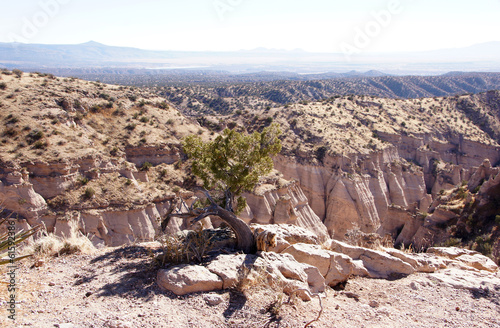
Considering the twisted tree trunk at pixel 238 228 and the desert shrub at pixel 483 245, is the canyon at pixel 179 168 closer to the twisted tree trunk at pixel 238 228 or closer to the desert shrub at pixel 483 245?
the desert shrub at pixel 483 245

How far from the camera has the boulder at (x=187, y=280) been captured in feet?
24.8

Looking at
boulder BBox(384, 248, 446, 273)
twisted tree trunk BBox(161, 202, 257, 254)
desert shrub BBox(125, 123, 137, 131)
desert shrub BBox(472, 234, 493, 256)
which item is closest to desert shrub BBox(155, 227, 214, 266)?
twisted tree trunk BBox(161, 202, 257, 254)

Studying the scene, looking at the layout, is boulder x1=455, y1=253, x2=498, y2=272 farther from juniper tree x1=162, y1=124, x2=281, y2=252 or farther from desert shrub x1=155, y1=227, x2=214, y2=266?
desert shrub x1=155, y1=227, x2=214, y2=266

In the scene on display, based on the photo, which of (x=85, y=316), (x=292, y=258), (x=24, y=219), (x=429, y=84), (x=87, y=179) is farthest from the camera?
(x=429, y=84)

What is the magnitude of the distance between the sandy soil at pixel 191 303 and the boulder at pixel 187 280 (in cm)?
20

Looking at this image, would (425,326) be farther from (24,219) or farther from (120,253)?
(24,219)

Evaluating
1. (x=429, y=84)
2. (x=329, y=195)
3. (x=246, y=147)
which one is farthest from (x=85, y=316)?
(x=429, y=84)

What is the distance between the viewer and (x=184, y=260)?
888 centimetres

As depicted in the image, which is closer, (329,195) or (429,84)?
(329,195)

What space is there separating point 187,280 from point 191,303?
62cm

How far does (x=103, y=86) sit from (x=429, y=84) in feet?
484

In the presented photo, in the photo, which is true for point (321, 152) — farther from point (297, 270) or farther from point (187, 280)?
point (187, 280)

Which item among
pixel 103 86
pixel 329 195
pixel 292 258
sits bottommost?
pixel 329 195

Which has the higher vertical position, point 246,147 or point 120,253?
point 246,147
